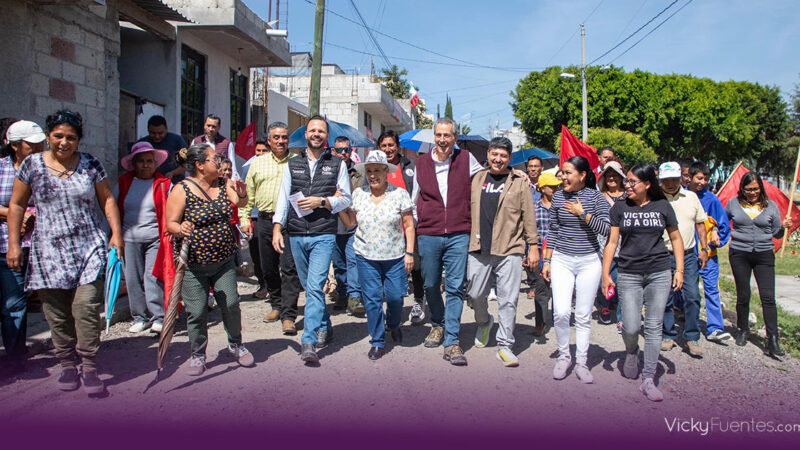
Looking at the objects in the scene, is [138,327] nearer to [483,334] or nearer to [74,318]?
[74,318]

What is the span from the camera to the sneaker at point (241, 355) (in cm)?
451

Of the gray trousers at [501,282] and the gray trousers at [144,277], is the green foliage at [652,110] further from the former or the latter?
the gray trousers at [144,277]

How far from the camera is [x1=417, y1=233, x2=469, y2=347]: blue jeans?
4.85 meters

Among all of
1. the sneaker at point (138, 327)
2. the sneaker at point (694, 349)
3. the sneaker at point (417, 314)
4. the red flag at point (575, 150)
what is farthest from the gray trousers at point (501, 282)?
the red flag at point (575, 150)

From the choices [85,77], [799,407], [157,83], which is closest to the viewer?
[799,407]

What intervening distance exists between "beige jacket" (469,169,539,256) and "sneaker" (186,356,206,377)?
249 centimetres

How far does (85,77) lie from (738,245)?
8480 millimetres

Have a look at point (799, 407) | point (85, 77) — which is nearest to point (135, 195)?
point (85, 77)

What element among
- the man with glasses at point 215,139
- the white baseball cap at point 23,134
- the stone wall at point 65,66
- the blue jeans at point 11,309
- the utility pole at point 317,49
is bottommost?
the blue jeans at point 11,309

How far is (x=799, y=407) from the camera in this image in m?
3.94

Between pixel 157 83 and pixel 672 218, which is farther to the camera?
pixel 157 83

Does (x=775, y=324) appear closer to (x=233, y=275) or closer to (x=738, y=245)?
(x=738, y=245)

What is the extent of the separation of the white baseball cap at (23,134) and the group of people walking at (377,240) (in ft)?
0.04

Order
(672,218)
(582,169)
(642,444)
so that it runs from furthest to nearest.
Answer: (582,169) → (672,218) → (642,444)
